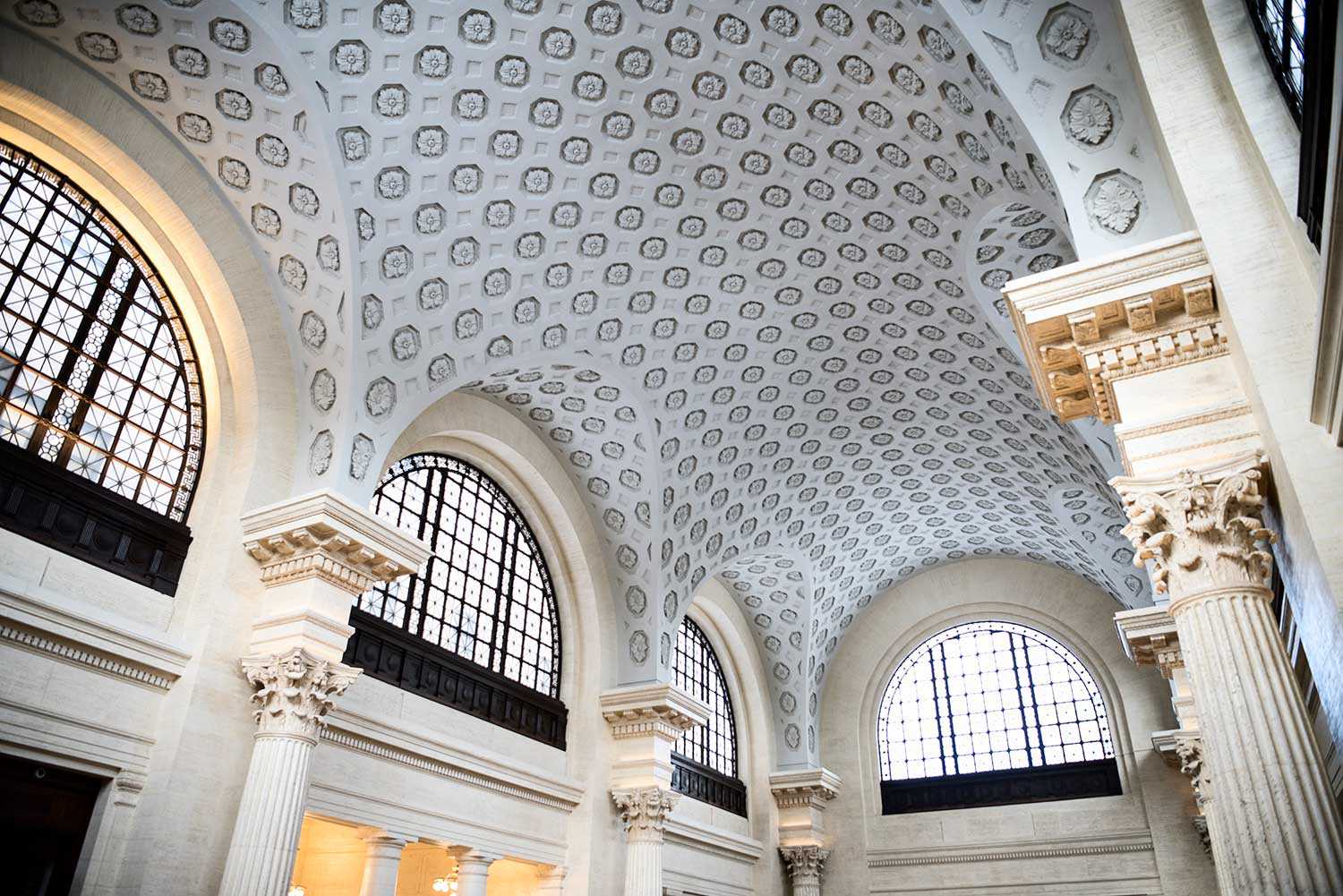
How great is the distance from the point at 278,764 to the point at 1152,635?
1027 cm

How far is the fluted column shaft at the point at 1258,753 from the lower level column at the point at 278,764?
716 cm

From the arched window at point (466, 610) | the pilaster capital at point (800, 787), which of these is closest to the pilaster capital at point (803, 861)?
the pilaster capital at point (800, 787)

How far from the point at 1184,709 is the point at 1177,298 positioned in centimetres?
916

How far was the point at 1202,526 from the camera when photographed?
520 cm

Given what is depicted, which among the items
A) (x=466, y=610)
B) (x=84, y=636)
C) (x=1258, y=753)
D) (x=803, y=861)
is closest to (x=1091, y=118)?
(x=1258, y=753)

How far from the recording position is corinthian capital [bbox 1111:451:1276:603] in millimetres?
5113

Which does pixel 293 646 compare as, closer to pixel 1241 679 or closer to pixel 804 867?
pixel 1241 679

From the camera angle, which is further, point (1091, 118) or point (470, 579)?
point (470, 579)

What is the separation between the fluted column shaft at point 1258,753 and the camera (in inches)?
170

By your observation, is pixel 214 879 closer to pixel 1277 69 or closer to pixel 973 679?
pixel 1277 69

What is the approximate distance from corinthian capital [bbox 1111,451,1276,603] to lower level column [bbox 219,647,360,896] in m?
7.10

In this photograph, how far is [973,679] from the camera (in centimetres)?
2112

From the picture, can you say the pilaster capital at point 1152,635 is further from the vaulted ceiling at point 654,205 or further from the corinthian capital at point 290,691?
the corinthian capital at point 290,691

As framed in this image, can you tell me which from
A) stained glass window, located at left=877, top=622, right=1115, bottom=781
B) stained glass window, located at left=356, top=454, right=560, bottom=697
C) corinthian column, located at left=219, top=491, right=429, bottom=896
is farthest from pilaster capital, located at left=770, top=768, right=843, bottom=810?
corinthian column, located at left=219, top=491, right=429, bottom=896
